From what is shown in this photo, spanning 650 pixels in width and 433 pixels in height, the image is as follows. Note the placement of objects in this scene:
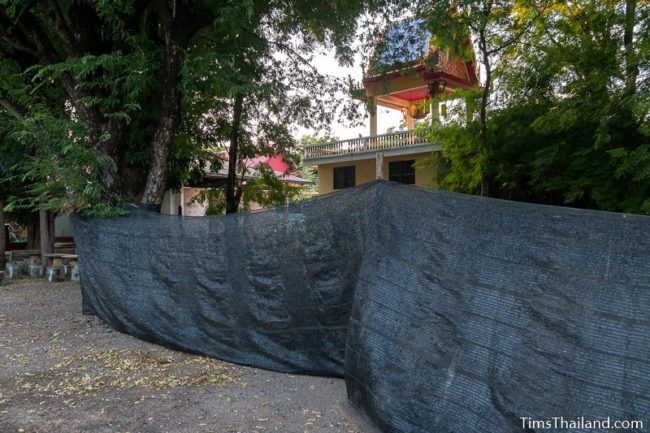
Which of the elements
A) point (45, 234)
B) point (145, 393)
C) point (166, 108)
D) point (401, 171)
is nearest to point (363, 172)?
point (401, 171)

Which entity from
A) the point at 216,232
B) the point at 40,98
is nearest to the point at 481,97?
the point at 216,232

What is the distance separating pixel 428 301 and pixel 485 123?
6.26 metres

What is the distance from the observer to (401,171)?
706 inches

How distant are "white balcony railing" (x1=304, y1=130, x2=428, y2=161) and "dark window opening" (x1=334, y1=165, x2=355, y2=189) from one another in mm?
854

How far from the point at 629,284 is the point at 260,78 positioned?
781cm

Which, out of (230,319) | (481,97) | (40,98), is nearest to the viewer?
(230,319)

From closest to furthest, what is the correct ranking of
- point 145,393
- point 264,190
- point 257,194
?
1. point 145,393
2. point 257,194
3. point 264,190

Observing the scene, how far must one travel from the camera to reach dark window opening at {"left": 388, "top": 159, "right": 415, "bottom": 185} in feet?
58.2

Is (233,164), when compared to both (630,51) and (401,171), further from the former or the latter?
(401,171)

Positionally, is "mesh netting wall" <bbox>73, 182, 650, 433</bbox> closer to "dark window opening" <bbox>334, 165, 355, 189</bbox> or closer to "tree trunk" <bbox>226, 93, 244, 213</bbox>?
"tree trunk" <bbox>226, 93, 244, 213</bbox>

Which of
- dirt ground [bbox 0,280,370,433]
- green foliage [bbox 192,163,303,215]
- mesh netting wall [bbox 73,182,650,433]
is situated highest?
green foliage [bbox 192,163,303,215]

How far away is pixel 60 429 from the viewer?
134 inches

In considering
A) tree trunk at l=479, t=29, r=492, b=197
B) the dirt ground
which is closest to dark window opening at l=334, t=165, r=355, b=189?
tree trunk at l=479, t=29, r=492, b=197

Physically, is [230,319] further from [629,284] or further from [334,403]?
[629,284]
